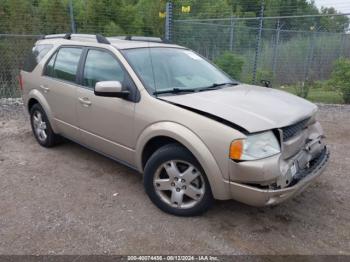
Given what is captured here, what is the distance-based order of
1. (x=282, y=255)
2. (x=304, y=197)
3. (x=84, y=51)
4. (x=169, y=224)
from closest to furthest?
(x=282, y=255) < (x=169, y=224) < (x=304, y=197) < (x=84, y=51)

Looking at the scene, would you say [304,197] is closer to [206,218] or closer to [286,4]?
[206,218]

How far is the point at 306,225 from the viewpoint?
3389 mm

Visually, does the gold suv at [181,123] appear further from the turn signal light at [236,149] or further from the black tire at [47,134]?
the black tire at [47,134]

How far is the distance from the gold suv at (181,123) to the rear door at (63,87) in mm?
14

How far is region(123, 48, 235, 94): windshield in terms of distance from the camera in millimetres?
3771

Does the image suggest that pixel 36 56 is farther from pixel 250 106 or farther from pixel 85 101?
pixel 250 106

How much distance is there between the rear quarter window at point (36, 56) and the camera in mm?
5137

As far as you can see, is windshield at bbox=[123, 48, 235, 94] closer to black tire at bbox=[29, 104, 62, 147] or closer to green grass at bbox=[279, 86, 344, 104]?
black tire at bbox=[29, 104, 62, 147]

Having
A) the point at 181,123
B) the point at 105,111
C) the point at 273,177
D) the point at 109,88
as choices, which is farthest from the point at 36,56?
the point at 273,177

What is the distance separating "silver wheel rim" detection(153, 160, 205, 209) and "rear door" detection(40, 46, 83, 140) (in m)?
1.58

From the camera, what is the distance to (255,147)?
295cm

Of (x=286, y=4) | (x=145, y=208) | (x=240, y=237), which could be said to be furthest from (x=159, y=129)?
Answer: (x=286, y=4)

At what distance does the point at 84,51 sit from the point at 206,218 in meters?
2.56

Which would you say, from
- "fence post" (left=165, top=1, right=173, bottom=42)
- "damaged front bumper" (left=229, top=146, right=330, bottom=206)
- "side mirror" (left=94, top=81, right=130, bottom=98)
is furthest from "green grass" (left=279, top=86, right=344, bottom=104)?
"side mirror" (left=94, top=81, right=130, bottom=98)
